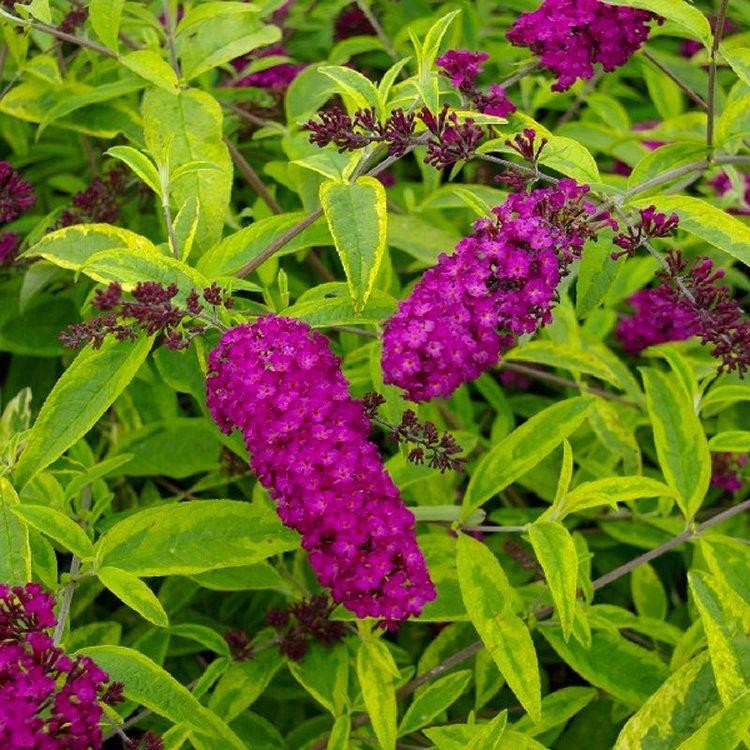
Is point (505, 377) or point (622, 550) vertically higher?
point (505, 377)

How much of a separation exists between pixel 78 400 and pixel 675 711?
1.17m

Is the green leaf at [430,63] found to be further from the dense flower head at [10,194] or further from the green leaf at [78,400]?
the dense flower head at [10,194]

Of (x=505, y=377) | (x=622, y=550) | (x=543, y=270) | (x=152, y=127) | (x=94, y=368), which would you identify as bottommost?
(x=622, y=550)

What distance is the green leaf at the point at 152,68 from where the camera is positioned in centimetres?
223

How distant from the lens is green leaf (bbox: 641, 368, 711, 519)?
2100mm

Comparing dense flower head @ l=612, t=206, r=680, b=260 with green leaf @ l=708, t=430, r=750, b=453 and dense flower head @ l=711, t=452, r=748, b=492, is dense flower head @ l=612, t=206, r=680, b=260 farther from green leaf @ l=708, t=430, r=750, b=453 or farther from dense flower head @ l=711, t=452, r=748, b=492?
dense flower head @ l=711, t=452, r=748, b=492

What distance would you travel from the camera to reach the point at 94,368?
1.85 meters

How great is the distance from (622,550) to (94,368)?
1555mm

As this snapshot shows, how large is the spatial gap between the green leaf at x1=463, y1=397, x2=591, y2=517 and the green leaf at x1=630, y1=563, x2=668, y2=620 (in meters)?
0.62

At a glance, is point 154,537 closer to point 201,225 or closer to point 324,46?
point 201,225

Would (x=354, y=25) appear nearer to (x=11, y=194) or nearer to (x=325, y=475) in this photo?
(x=11, y=194)

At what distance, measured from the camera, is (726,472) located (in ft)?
8.98

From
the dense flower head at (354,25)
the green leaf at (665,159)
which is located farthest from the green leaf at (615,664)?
the dense flower head at (354,25)

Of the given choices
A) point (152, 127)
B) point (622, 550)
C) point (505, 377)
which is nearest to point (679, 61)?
point (505, 377)
